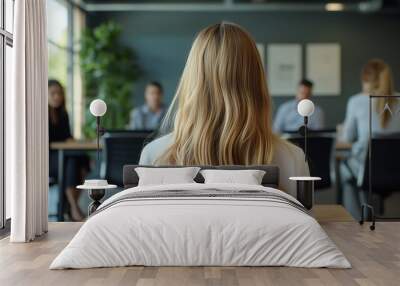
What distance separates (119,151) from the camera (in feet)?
22.3

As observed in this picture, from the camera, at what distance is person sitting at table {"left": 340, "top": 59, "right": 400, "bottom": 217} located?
263 inches

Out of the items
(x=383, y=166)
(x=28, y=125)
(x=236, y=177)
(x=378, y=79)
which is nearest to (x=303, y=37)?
(x=378, y=79)

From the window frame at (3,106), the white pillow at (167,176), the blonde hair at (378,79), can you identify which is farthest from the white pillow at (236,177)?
the blonde hair at (378,79)

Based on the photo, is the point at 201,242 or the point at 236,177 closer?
the point at 201,242

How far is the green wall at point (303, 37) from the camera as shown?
12.5m

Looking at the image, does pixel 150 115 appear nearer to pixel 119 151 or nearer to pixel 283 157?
pixel 119 151

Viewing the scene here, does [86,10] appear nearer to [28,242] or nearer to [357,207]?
[357,207]

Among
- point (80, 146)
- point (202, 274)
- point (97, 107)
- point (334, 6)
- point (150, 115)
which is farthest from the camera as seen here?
point (334, 6)

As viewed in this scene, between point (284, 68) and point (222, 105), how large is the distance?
7.86 metres

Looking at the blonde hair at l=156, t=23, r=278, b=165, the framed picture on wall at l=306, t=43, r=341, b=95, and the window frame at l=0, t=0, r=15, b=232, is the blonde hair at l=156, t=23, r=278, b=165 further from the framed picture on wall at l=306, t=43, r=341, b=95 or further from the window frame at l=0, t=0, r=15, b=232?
the framed picture on wall at l=306, t=43, r=341, b=95

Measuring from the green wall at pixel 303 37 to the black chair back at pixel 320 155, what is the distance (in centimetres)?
564

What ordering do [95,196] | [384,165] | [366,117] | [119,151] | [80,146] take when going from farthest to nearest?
1. [80,146]
2. [366,117]
3. [119,151]
4. [384,165]
5. [95,196]

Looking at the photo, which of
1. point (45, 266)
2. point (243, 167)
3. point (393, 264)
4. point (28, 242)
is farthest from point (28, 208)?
point (393, 264)

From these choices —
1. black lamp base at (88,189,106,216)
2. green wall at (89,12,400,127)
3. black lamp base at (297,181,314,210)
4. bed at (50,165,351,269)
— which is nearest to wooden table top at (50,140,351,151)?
black lamp base at (88,189,106,216)
